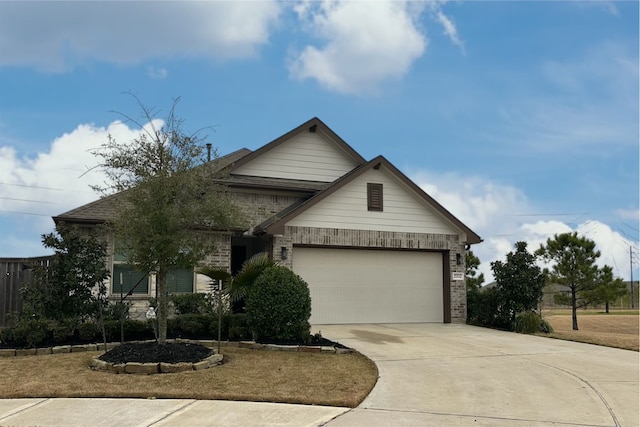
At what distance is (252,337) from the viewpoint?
12.6 m

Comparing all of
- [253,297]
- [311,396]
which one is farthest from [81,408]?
[253,297]

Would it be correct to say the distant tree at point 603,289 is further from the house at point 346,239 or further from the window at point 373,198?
the window at point 373,198

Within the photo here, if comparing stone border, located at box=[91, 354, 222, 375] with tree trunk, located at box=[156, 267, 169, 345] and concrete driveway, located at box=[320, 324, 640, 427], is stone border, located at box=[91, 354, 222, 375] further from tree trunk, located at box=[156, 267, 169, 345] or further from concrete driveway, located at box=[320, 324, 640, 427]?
concrete driveway, located at box=[320, 324, 640, 427]

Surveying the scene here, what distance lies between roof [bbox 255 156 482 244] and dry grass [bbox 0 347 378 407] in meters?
5.85

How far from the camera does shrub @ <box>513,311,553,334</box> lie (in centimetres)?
1617

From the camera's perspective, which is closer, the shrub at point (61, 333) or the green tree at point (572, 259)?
the shrub at point (61, 333)

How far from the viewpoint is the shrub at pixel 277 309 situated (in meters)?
12.1

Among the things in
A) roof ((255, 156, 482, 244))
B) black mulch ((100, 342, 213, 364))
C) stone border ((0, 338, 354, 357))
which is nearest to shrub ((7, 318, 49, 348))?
stone border ((0, 338, 354, 357))

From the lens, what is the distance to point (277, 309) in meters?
12.1

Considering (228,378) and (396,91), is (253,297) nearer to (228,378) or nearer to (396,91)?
(228,378)

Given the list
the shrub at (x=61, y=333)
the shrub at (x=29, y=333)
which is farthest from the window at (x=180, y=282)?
the shrub at (x=29, y=333)

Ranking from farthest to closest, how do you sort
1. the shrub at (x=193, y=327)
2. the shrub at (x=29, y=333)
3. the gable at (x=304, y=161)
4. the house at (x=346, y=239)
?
the gable at (x=304, y=161)
the house at (x=346, y=239)
the shrub at (x=193, y=327)
the shrub at (x=29, y=333)

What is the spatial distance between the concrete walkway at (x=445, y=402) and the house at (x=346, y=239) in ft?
17.2

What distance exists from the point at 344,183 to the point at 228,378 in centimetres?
927
